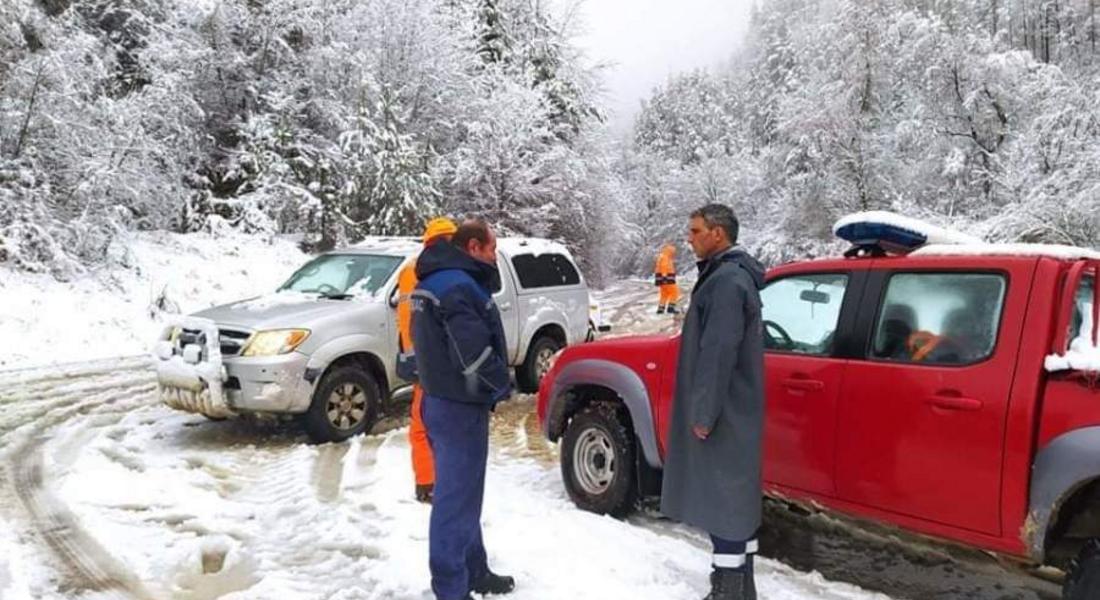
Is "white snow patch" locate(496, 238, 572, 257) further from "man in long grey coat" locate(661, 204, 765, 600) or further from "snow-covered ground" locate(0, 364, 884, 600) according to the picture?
"man in long grey coat" locate(661, 204, 765, 600)

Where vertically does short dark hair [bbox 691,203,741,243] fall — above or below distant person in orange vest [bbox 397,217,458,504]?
above

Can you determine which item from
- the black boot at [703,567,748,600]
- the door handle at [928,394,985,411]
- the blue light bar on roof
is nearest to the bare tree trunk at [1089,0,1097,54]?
the blue light bar on roof

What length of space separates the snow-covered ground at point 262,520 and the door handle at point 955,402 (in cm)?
114

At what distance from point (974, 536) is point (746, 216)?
146 ft

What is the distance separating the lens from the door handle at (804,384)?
4.10 meters

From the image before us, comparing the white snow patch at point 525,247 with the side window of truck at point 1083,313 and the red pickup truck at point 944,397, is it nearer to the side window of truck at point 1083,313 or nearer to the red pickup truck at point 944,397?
the red pickup truck at point 944,397

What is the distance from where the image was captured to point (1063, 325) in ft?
11.1

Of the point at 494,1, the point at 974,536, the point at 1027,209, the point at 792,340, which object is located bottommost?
the point at 974,536

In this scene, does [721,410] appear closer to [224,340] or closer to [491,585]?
[491,585]

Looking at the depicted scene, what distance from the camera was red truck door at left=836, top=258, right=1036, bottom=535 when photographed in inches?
136

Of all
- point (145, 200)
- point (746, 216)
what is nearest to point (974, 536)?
point (145, 200)

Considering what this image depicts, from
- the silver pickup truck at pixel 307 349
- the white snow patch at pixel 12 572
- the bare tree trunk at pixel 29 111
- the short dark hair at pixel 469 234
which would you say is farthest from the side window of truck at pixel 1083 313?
the bare tree trunk at pixel 29 111

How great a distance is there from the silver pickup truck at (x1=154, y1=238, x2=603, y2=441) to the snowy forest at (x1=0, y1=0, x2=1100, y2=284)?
9831mm

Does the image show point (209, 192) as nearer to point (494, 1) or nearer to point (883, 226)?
point (494, 1)
